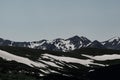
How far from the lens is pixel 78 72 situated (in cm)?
9406

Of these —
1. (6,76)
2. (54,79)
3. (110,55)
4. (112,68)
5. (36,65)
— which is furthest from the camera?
(110,55)

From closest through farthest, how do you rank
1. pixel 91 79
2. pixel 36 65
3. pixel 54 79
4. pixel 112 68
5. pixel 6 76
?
pixel 6 76 → pixel 54 79 → pixel 91 79 → pixel 36 65 → pixel 112 68

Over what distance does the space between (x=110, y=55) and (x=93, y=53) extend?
381 inches

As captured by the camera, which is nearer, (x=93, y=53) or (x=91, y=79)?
(x=91, y=79)

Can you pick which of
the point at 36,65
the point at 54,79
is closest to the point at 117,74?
the point at 36,65

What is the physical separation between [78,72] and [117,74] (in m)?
9.92

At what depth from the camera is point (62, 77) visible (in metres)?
75.2

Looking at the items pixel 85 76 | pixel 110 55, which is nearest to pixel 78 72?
pixel 85 76

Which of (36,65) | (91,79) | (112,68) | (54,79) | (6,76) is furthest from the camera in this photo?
(112,68)

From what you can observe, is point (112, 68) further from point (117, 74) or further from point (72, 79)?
point (72, 79)

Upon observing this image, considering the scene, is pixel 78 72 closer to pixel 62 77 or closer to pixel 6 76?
pixel 62 77

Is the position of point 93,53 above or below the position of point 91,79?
above

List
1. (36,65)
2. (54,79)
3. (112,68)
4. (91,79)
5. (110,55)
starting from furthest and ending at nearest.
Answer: (110,55)
(112,68)
(36,65)
(91,79)
(54,79)

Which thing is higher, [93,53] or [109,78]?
[93,53]
